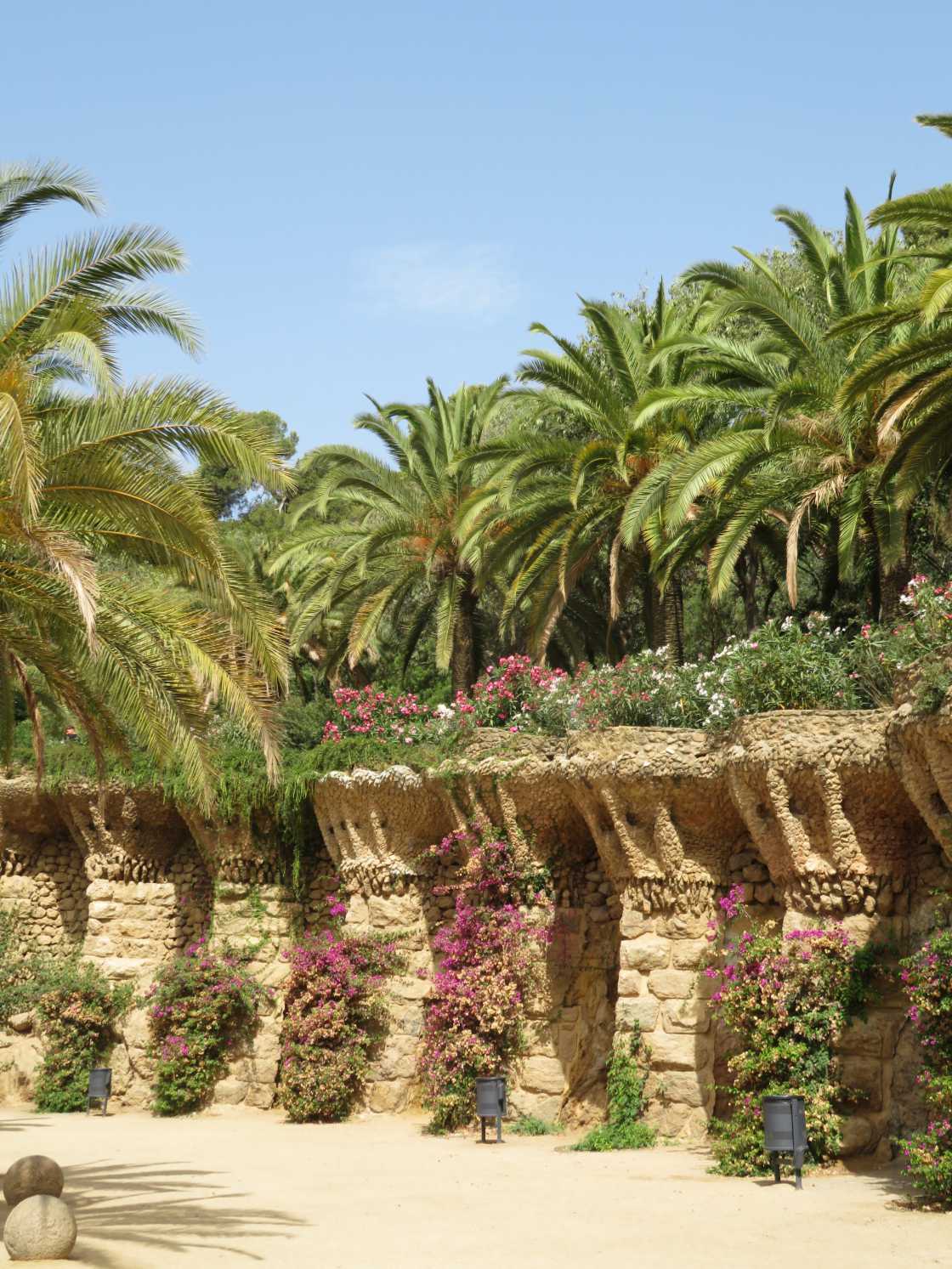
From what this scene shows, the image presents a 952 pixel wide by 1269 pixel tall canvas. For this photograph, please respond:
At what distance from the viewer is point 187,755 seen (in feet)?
38.1

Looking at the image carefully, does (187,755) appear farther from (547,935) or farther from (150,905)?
(150,905)

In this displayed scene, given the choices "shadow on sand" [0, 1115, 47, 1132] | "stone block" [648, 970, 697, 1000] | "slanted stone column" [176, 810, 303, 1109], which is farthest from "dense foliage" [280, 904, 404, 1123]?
"stone block" [648, 970, 697, 1000]

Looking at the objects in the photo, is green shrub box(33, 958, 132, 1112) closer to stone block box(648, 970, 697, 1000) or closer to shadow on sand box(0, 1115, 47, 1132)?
shadow on sand box(0, 1115, 47, 1132)

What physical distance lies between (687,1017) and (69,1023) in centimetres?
1028

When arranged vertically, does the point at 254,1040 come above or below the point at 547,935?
below

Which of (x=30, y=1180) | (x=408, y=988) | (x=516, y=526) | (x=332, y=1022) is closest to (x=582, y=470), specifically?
(x=516, y=526)

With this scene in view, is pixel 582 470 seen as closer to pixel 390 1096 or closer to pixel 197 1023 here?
pixel 390 1096

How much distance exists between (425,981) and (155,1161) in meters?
5.15

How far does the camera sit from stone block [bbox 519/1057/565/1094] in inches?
690

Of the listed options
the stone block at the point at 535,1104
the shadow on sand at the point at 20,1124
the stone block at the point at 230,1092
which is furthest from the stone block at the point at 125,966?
the stone block at the point at 535,1104

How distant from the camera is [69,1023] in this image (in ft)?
70.3

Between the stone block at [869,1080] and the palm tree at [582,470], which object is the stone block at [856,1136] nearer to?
the stone block at [869,1080]

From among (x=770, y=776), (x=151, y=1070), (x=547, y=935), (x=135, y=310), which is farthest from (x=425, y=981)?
(x=135, y=310)

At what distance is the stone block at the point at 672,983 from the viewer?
1587 centimetres
